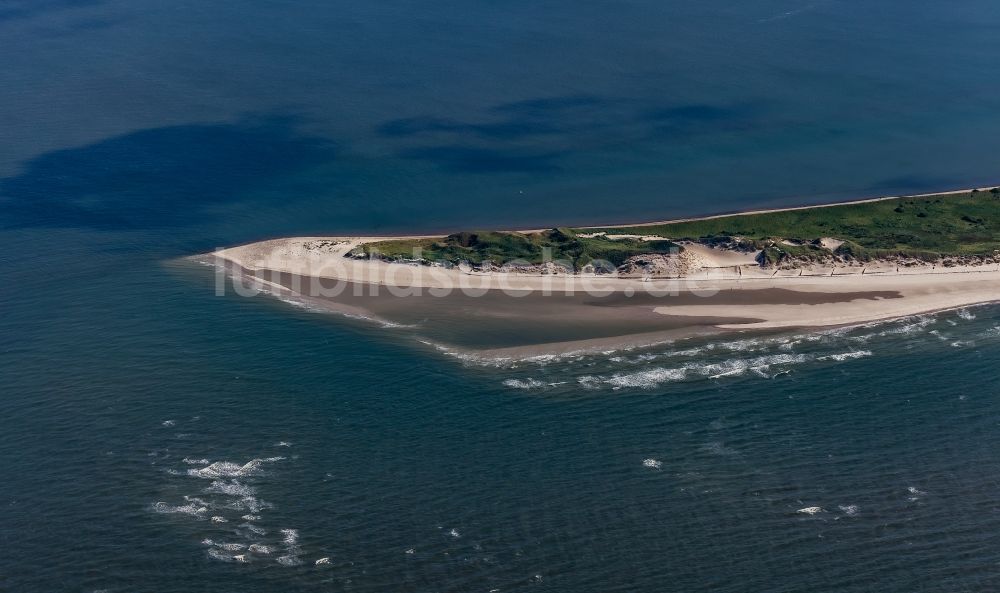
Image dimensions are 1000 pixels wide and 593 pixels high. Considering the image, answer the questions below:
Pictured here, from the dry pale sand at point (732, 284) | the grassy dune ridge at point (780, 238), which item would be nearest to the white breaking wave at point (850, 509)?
the dry pale sand at point (732, 284)

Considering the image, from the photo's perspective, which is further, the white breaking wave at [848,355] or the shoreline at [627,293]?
the shoreline at [627,293]

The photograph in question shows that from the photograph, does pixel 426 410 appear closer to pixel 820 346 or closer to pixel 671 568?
pixel 671 568

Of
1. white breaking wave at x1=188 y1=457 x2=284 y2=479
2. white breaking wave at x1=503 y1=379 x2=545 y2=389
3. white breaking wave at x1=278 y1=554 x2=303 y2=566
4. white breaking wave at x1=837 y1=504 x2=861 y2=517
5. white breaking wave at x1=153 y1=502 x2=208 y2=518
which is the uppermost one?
white breaking wave at x1=503 y1=379 x2=545 y2=389

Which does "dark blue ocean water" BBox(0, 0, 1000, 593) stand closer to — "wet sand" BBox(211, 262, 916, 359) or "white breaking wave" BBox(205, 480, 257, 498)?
"white breaking wave" BBox(205, 480, 257, 498)

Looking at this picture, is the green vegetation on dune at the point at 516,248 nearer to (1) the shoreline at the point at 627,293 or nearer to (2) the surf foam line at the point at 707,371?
(1) the shoreline at the point at 627,293

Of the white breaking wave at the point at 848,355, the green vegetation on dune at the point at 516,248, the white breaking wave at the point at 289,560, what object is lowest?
the white breaking wave at the point at 289,560

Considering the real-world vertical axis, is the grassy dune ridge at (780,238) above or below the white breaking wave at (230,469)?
above

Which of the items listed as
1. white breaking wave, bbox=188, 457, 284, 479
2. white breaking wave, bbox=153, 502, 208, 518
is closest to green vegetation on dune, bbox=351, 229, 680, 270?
white breaking wave, bbox=188, 457, 284, 479

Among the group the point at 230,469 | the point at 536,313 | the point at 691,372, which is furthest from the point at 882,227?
the point at 230,469
